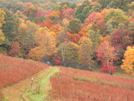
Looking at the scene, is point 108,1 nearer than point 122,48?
No

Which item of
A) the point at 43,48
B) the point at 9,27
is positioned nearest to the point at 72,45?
the point at 43,48

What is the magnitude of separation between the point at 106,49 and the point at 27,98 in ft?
91.0

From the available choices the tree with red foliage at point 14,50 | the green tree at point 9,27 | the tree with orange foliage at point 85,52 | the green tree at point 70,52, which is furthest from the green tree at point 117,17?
the green tree at point 9,27

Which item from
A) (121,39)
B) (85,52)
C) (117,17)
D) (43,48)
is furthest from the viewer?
(117,17)

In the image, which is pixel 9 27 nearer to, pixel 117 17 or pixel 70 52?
pixel 70 52

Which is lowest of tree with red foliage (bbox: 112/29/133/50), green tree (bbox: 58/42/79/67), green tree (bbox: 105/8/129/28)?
green tree (bbox: 58/42/79/67)

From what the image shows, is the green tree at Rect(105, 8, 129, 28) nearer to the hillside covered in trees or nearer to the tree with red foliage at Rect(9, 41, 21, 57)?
the hillside covered in trees

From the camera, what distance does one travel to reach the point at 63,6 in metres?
93.8

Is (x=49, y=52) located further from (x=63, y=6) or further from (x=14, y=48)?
(x=63, y=6)

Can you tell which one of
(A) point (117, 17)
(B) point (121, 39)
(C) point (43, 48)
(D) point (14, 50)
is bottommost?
(D) point (14, 50)

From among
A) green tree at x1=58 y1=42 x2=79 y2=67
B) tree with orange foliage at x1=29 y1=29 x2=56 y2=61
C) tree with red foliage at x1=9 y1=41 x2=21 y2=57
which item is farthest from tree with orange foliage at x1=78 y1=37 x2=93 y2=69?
tree with red foliage at x1=9 y1=41 x2=21 y2=57

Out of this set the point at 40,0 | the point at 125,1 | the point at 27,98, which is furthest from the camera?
the point at 40,0

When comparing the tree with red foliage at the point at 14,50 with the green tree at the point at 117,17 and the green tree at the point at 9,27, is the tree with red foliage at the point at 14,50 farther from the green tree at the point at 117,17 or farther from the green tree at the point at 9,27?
the green tree at the point at 117,17

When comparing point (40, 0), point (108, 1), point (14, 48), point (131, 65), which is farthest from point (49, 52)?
point (40, 0)
